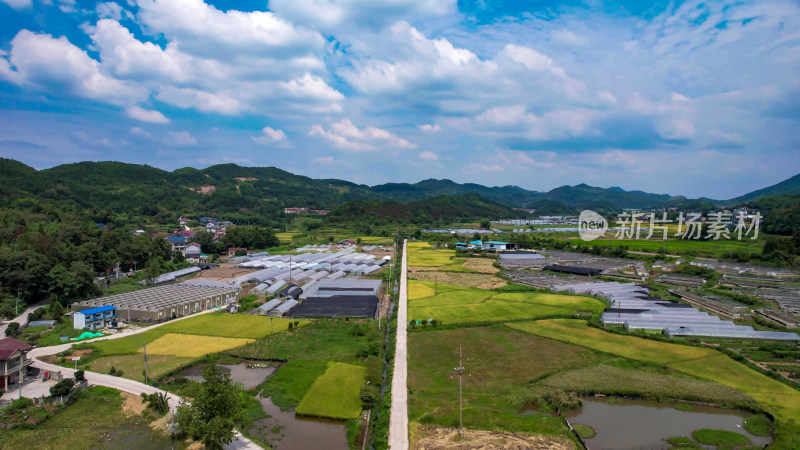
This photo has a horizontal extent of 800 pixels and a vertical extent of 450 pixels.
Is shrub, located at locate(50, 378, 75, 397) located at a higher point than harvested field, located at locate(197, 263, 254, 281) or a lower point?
lower

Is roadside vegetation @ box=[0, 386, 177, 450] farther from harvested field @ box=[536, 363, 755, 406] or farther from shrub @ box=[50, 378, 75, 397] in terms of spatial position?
harvested field @ box=[536, 363, 755, 406]

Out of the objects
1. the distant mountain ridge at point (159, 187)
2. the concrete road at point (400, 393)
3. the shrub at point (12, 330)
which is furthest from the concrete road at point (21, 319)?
the distant mountain ridge at point (159, 187)

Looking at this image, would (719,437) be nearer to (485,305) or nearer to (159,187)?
(485,305)

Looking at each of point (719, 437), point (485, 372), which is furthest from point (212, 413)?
point (719, 437)

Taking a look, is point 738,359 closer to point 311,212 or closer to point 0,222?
point 0,222

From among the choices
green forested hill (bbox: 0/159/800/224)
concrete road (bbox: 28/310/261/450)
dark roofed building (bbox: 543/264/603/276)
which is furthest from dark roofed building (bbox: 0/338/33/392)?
green forested hill (bbox: 0/159/800/224)

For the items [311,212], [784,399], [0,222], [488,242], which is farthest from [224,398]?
[311,212]
